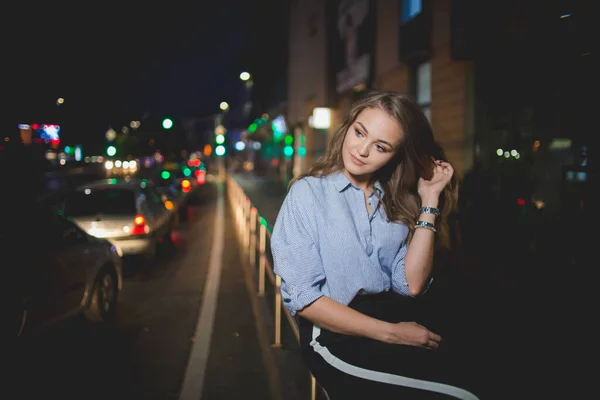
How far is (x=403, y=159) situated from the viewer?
2385mm

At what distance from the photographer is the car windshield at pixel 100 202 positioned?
381 inches

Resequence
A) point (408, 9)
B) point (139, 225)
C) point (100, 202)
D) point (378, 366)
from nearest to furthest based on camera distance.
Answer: point (378, 366) → point (139, 225) → point (100, 202) → point (408, 9)

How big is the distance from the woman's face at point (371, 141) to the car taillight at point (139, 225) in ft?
27.0

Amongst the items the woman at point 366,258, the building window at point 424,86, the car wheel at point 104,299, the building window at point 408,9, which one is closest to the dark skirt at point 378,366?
the woman at point 366,258

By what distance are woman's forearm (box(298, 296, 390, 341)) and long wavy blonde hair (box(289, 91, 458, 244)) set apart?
0.48m

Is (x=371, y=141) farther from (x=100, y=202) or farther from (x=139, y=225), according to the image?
(x=100, y=202)

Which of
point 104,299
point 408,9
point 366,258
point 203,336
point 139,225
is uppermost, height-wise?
point 408,9

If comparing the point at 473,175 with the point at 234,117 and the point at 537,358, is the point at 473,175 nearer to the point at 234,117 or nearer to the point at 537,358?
the point at 537,358

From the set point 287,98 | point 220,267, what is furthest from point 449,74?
point 287,98

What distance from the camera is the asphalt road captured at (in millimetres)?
4445

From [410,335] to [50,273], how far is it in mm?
4284

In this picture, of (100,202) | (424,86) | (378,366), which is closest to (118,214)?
(100,202)

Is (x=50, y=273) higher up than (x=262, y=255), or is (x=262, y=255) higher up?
(x=50, y=273)

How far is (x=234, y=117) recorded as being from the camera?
8375 centimetres
